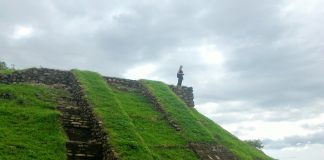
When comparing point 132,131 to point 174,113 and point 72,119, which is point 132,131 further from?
point 174,113

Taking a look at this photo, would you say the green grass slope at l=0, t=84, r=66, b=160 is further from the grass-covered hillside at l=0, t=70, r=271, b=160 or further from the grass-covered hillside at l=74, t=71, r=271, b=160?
the grass-covered hillside at l=74, t=71, r=271, b=160

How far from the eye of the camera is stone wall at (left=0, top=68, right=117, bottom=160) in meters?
16.9

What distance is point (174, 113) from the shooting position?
22266 millimetres

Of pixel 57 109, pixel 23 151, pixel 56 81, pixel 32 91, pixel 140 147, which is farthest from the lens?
pixel 56 81

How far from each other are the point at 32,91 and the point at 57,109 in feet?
8.85

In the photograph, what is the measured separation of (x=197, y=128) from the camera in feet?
68.9

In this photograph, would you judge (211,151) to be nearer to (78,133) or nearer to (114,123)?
(114,123)

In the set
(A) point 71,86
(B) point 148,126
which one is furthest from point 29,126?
(A) point 71,86

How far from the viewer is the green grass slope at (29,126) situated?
47.3 feet

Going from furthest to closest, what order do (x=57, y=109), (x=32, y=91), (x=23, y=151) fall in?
(x=32, y=91) → (x=57, y=109) → (x=23, y=151)

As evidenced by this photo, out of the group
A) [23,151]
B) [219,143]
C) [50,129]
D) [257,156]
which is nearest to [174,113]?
[219,143]

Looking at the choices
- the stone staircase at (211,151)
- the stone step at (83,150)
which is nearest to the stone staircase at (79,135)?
the stone step at (83,150)

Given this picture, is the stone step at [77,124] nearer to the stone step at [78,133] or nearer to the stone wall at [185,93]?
the stone step at [78,133]

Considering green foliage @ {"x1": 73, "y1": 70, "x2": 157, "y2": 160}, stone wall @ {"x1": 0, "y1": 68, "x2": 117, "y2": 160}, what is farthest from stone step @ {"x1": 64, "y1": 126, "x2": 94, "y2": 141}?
green foliage @ {"x1": 73, "y1": 70, "x2": 157, "y2": 160}
